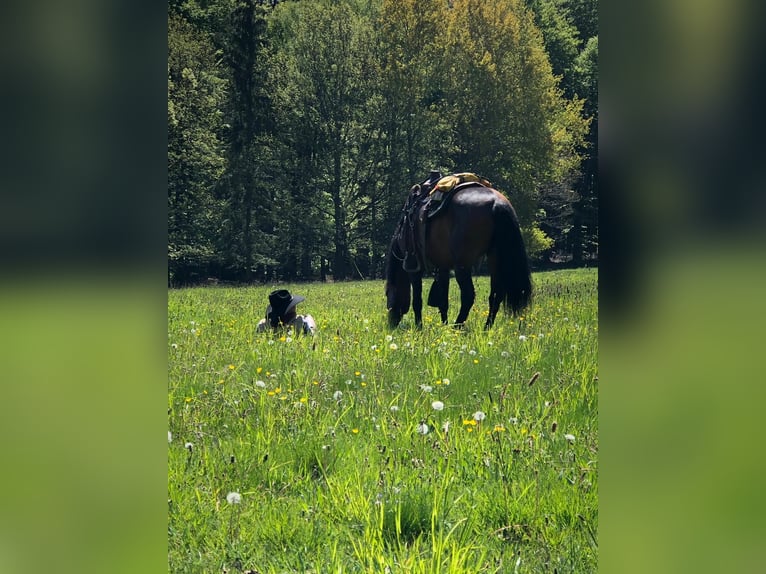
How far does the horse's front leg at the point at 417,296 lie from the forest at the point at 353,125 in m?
0.33

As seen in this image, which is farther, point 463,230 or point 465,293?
point 463,230

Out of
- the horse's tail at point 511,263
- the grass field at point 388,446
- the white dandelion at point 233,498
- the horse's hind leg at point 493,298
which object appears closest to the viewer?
the grass field at point 388,446

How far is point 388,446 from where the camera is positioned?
248 centimetres

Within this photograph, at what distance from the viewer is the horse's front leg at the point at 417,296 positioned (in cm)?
364

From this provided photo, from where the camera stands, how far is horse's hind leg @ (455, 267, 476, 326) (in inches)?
134

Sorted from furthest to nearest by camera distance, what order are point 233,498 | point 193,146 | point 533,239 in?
point 533,239
point 193,146
point 233,498

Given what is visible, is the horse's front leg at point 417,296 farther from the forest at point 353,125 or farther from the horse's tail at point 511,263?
the horse's tail at point 511,263

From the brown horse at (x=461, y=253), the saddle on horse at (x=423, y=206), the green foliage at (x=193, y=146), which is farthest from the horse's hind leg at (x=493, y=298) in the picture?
the green foliage at (x=193, y=146)

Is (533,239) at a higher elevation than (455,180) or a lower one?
lower

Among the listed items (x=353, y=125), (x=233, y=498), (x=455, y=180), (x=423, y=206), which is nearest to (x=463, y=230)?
(x=423, y=206)

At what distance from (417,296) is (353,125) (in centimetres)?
117

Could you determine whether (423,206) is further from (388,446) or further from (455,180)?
(388,446)

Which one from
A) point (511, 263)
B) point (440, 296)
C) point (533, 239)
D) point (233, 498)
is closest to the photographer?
point (233, 498)
